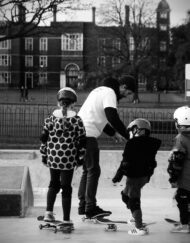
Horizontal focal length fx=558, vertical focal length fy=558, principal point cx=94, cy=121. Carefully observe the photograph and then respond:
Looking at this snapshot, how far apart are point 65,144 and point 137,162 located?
2.46 ft

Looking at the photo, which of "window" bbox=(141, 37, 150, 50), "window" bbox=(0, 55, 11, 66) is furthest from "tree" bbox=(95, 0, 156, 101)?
"window" bbox=(0, 55, 11, 66)

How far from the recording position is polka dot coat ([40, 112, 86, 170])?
5.64 m

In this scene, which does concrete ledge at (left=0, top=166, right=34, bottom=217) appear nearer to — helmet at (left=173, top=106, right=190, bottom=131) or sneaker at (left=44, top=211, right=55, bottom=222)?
sneaker at (left=44, top=211, right=55, bottom=222)

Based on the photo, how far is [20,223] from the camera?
5973mm

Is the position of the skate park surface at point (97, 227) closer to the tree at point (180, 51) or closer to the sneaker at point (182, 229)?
the sneaker at point (182, 229)

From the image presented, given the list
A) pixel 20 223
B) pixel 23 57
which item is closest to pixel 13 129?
pixel 20 223

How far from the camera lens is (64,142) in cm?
567

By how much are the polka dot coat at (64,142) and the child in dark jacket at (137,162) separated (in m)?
0.48

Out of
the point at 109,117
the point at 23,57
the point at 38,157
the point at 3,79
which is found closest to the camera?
the point at 109,117

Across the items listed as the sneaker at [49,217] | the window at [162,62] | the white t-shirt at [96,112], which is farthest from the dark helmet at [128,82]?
the window at [162,62]

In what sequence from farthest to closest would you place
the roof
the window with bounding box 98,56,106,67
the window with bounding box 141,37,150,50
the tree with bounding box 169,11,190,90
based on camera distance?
the roof, the window with bounding box 141,37,150,50, the window with bounding box 98,56,106,67, the tree with bounding box 169,11,190,90

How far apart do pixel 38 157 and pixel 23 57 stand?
75.4 meters

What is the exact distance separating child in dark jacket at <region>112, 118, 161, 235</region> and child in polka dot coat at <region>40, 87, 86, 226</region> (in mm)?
478

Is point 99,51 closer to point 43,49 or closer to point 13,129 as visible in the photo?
point 43,49
